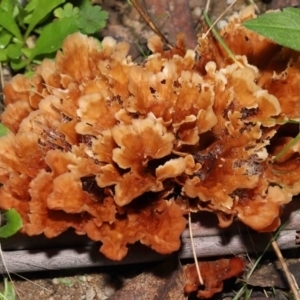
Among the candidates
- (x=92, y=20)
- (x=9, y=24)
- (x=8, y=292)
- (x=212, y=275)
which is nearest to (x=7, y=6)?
(x=9, y=24)

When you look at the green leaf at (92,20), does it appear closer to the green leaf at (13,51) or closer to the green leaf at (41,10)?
the green leaf at (41,10)

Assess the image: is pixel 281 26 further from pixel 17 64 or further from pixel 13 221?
pixel 17 64

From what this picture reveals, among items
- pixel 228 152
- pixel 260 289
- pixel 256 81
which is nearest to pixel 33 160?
pixel 228 152

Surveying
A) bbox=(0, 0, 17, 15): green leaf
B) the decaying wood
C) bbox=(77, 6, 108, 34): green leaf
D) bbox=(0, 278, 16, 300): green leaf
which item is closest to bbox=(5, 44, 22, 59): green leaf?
bbox=(0, 0, 17, 15): green leaf

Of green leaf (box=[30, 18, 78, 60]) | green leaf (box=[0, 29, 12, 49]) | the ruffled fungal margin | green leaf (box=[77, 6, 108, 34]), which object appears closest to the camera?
the ruffled fungal margin

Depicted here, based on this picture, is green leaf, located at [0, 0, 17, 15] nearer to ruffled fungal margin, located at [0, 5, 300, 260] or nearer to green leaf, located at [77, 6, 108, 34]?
green leaf, located at [77, 6, 108, 34]

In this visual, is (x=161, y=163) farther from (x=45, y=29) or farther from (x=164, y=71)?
(x=45, y=29)
